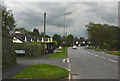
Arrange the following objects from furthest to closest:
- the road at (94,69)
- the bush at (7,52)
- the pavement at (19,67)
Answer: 1. the bush at (7,52)
2. the road at (94,69)
3. the pavement at (19,67)

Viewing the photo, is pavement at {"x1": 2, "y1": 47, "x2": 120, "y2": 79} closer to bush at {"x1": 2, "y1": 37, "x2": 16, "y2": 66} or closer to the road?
the road

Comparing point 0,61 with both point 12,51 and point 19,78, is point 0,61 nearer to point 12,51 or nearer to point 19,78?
point 12,51

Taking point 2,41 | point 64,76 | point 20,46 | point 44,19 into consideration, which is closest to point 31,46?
point 20,46

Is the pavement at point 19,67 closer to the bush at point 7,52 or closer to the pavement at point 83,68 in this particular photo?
the pavement at point 83,68

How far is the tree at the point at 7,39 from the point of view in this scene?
1286 cm

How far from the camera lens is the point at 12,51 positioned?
14.1m

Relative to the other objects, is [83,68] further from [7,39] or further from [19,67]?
[7,39]

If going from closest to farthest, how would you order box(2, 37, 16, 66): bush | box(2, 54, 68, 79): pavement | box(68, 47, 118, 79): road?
box(2, 54, 68, 79): pavement, box(68, 47, 118, 79): road, box(2, 37, 16, 66): bush

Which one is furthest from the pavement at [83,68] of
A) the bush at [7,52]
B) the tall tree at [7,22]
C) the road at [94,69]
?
the tall tree at [7,22]

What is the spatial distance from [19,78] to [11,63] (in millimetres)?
5673

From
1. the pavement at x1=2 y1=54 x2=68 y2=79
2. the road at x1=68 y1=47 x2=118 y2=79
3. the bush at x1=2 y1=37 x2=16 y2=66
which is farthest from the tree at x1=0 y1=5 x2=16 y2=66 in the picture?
the road at x1=68 y1=47 x2=118 y2=79

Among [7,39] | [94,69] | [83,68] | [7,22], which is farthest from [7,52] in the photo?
[94,69]

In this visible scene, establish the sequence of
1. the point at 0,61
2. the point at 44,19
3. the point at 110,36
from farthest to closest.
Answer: the point at 110,36 → the point at 44,19 → the point at 0,61

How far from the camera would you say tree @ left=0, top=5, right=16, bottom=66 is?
12.9 m
